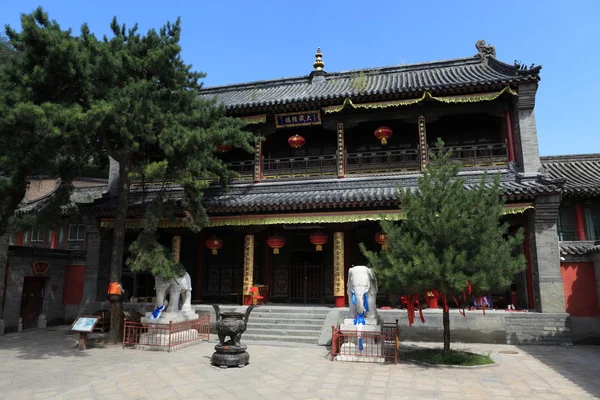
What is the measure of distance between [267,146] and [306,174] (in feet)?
7.27

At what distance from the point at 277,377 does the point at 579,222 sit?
11934mm

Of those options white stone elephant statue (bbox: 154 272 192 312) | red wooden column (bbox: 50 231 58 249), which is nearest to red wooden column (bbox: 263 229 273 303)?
white stone elephant statue (bbox: 154 272 192 312)

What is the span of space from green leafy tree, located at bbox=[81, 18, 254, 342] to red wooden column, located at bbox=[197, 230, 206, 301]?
4006 millimetres

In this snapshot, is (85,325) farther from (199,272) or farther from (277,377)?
(199,272)

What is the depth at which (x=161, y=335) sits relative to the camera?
32.6 feet

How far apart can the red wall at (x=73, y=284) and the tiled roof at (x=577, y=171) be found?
17.1 meters

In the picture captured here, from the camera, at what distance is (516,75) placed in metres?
12.2

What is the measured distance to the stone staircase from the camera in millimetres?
11031

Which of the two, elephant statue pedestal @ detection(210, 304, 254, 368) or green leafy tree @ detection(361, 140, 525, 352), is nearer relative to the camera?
green leafy tree @ detection(361, 140, 525, 352)

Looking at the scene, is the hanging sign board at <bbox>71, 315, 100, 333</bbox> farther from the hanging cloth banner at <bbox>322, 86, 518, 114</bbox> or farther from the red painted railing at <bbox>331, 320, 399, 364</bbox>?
the hanging cloth banner at <bbox>322, 86, 518, 114</bbox>

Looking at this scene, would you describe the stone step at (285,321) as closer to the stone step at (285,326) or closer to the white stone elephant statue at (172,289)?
the stone step at (285,326)

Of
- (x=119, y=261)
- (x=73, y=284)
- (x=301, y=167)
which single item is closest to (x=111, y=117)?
(x=119, y=261)

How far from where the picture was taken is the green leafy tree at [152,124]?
9.48 metres

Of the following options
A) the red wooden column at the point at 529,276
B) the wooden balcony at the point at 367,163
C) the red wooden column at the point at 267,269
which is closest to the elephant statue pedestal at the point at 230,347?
A: the red wooden column at the point at 267,269
